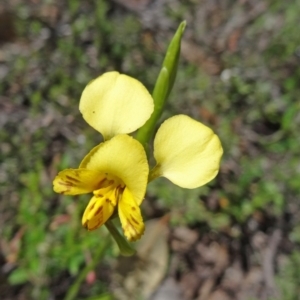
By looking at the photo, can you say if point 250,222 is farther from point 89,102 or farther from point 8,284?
point 89,102

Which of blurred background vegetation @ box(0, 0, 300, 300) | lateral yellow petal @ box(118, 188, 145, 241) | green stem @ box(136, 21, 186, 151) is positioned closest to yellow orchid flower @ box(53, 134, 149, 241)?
lateral yellow petal @ box(118, 188, 145, 241)

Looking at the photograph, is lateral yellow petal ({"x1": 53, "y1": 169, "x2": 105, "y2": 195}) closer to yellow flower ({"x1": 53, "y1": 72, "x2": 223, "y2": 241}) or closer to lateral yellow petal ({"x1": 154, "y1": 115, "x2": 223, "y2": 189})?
yellow flower ({"x1": 53, "y1": 72, "x2": 223, "y2": 241})

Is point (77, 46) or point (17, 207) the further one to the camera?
point (77, 46)

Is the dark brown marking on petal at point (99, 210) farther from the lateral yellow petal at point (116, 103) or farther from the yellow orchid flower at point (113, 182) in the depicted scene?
the lateral yellow petal at point (116, 103)

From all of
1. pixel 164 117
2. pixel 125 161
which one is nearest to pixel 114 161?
pixel 125 161

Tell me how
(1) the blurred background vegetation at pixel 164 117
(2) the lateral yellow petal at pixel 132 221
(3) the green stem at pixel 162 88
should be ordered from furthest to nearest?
(1) the blurred background vegetation at pixel 164 117 < (3) the green stem at pixel 162 88 < (2) the lateral yellow petal at pixel 132 221

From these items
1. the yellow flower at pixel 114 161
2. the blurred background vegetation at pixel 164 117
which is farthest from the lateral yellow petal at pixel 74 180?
the blurred background vegetation at pixel 164 117

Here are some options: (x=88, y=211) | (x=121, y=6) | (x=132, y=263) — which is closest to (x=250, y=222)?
(x=132, y=263)

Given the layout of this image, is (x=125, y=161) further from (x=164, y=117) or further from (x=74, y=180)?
(x=164, y=117)
